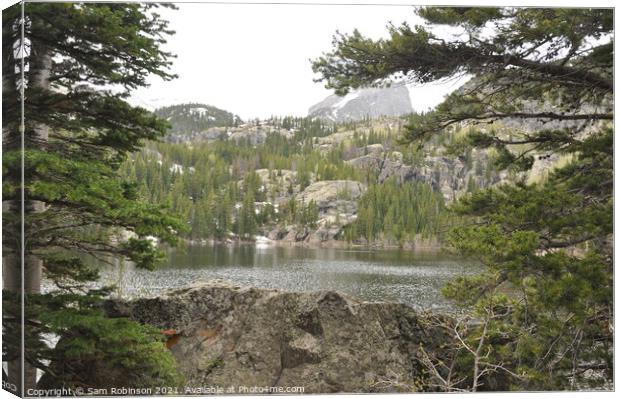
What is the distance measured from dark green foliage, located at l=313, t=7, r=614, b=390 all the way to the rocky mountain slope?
0.53 ft

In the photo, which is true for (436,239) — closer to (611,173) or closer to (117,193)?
(611,173)

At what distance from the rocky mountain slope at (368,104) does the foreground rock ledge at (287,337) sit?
213cm

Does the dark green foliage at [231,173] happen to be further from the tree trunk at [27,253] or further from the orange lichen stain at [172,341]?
the orange lichen stain at [172,341]

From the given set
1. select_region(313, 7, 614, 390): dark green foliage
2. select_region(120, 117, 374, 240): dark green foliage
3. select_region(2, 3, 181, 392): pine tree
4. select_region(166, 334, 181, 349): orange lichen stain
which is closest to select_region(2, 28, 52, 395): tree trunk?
select_region(2, 3, 181, 392): pine tree

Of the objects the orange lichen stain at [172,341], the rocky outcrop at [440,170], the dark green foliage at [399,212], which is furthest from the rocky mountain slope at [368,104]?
the orange lichen stain at [172,341]

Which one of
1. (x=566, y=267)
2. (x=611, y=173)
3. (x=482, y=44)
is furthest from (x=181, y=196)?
(x=611, y=173)

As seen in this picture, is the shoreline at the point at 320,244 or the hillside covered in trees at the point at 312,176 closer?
the hillside covered in trees at the point at 312,176

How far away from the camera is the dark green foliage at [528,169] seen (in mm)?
5160

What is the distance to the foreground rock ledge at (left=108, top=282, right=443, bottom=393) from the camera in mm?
6066

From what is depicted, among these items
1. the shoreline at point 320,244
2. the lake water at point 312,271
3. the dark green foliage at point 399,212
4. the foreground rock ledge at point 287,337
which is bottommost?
the foreground rock ledge at point 287,337

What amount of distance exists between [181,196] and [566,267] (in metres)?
4.05

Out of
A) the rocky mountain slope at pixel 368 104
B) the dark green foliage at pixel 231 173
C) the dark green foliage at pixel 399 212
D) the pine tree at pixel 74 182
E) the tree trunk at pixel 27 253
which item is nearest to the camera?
the pine tree at pixel 74 182

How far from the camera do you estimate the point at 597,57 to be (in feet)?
18.4

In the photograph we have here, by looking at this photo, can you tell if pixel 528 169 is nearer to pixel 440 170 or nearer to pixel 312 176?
pixel 440 170
